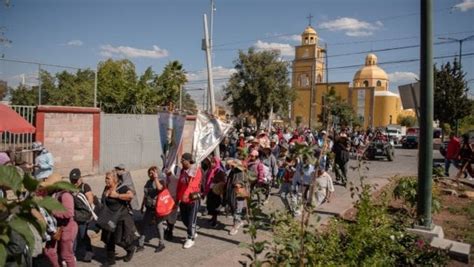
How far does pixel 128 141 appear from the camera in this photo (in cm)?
1492

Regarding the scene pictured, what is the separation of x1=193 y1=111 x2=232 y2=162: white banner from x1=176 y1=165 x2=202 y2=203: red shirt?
0.58 metres

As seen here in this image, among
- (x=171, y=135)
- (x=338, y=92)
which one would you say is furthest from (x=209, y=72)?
(x=338, y=92)

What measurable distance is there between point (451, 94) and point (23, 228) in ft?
132

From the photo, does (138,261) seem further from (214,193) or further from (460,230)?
(460,230)

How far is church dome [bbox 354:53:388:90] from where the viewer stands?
8938 cm

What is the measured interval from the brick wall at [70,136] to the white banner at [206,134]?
5900 mm

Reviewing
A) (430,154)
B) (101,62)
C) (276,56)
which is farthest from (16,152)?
(101,62)

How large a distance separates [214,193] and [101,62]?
128ft

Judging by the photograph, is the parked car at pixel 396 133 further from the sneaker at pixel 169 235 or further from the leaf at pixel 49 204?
the leaf at pixel 49 204

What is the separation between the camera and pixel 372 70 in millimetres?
90125

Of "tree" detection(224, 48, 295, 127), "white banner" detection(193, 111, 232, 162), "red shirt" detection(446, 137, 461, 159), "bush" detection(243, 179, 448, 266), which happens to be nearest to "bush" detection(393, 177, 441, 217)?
"bush" detection(243, 179, 448, 266)

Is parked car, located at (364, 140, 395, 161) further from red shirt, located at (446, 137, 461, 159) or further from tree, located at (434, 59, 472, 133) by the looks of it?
tree, located at (434, 59, 472, 133)

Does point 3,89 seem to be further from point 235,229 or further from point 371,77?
point 371,77

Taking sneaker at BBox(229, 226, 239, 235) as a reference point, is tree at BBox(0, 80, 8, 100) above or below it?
above
